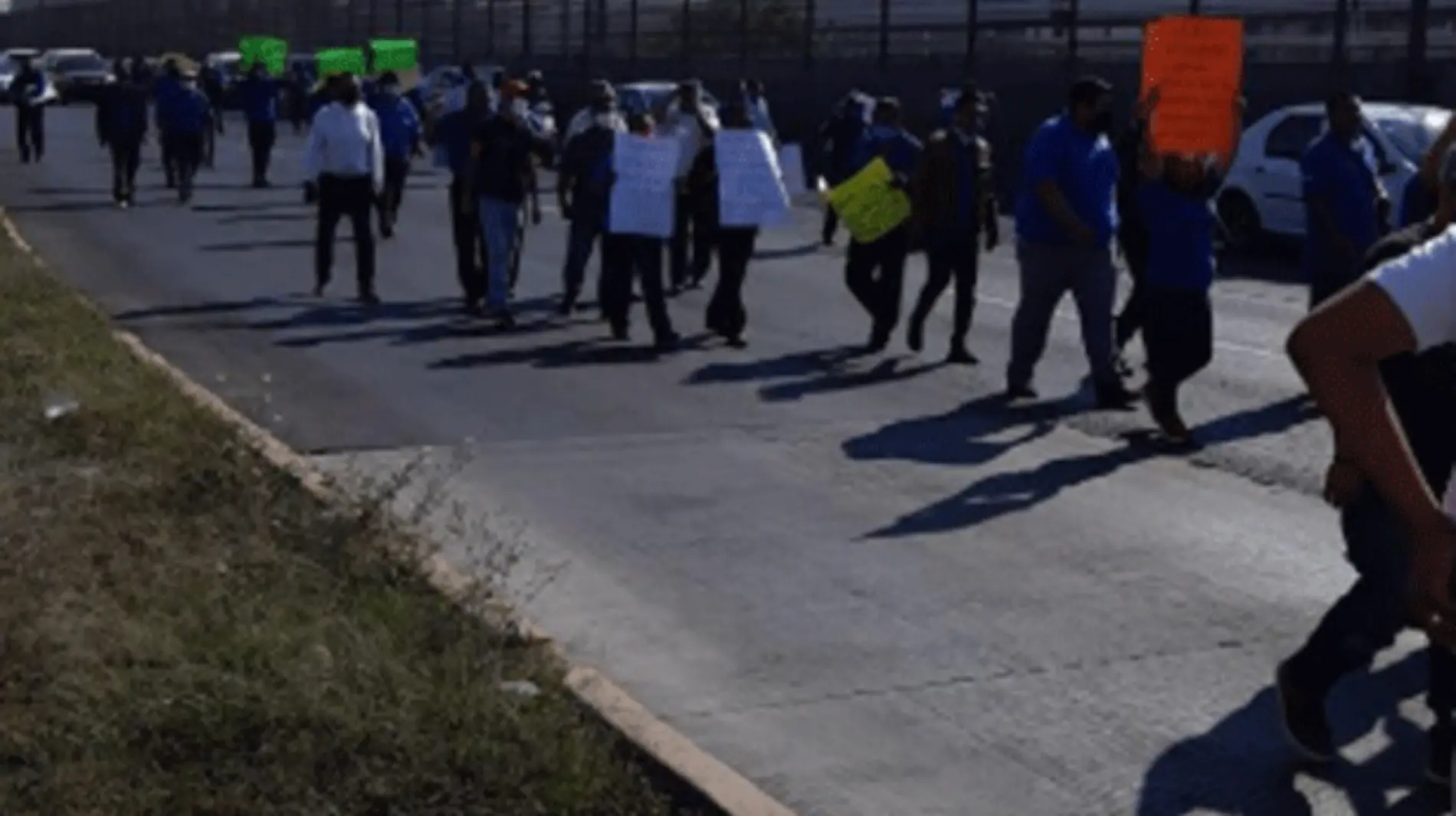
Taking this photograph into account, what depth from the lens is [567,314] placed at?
18.2m

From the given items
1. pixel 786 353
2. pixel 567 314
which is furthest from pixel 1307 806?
pixel 567 314

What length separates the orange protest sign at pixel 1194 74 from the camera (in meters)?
14.4

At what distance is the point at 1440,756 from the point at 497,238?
1136 cm

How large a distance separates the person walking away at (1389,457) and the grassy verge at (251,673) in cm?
185

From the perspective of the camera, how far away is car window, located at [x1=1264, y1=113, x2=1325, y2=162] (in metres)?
26.1

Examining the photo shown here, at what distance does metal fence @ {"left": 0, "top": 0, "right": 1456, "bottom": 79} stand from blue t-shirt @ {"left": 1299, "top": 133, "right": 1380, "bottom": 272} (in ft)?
60.4

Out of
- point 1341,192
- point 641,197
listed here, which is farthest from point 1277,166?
point 1341,192

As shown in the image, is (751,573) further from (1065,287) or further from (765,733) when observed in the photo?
(1065,287)

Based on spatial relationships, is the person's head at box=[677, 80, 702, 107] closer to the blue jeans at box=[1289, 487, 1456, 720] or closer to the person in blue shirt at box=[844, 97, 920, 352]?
the person in blue shirt at box=[844, 97, 920, 352]

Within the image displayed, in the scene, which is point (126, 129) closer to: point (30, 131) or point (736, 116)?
point (30, 131)

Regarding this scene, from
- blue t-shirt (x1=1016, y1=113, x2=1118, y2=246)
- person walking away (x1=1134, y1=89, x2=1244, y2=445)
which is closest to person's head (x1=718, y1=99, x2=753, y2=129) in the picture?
blue t-shirt (x1=1016, y1=113, x2=1118, y2=246)

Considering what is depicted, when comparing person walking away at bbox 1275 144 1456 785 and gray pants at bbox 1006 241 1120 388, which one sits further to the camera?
gray pants at bbox 1006 241 1120 388

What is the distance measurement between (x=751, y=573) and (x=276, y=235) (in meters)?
17.5

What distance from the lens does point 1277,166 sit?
2614 centimetres
